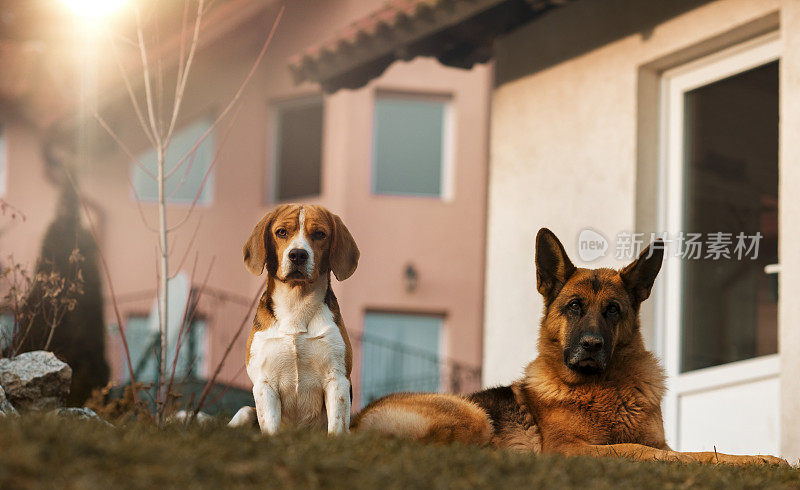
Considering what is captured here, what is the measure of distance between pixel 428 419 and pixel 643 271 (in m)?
1.45

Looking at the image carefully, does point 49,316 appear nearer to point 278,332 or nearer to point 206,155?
point 278,332

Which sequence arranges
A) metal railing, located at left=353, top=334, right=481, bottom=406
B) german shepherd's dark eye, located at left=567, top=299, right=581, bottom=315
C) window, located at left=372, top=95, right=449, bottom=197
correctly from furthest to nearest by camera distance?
window, located at left=372, top=95, right=449, bottom=197 → metal railing, located at left=353, top=334, right=481, bottom=406 → german shepherd's dark eye, located at left=567, top=299, right=581, bottom=315

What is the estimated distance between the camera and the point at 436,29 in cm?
804

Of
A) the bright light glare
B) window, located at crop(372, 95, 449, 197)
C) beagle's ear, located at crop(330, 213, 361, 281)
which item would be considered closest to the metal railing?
window, located at crop(372, 95, 449, 197)

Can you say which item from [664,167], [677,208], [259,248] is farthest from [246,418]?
[664,167]

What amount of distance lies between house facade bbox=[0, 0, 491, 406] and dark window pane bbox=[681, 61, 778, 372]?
31.3 feet

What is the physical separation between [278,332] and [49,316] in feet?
9.81

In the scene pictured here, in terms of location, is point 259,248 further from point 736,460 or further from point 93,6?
point 93,6

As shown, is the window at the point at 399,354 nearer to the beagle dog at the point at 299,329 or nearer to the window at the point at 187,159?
the window at the point at 187,159

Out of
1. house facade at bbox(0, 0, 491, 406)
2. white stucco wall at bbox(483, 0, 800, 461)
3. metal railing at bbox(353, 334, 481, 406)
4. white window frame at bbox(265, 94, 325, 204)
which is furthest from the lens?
white window frame at bbox(265, 94, 325, 204)

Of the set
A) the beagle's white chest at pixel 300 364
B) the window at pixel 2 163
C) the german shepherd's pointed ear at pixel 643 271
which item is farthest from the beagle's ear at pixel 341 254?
the window at pixel 2 163

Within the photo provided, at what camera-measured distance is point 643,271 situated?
493cm

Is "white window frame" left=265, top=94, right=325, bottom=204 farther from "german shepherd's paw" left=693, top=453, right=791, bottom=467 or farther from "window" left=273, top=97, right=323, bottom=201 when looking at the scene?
"german shepherd's paw" left=693, top=453, right=791, bottom=467

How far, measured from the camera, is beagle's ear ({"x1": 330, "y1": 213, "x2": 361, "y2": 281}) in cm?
428
